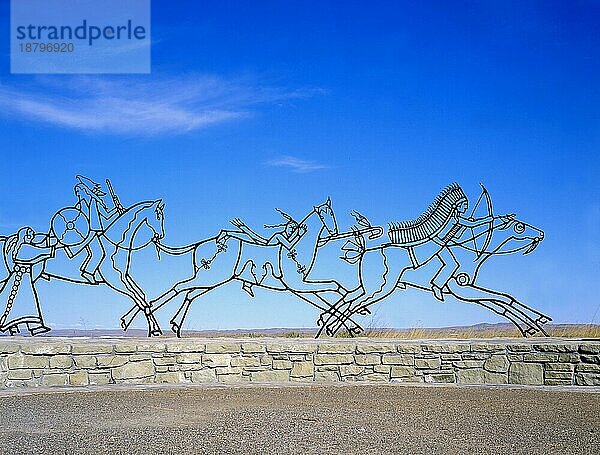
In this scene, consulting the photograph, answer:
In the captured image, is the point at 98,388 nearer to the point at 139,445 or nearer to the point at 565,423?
the point at 139,445

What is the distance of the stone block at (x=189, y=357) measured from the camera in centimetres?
1322

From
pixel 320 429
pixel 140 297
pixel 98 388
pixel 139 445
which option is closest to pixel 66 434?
pixel 139 445

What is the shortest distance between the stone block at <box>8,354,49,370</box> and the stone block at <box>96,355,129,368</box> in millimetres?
818

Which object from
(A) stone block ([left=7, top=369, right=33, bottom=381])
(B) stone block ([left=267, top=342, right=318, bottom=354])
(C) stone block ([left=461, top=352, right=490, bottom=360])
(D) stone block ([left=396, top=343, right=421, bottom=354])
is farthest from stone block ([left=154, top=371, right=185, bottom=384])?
(C) stone block ([left=461, top=352, right=490, bottom=360])

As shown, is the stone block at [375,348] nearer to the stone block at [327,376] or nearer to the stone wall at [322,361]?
the stone wall at [322,361]

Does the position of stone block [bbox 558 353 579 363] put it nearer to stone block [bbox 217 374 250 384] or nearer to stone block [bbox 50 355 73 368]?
stone block [bbox 217 374 250 384]

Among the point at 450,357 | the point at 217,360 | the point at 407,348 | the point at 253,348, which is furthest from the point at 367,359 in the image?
the point at 217,360

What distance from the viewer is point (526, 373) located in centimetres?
1317

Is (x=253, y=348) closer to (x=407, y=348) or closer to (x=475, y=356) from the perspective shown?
(x=407, y=348)

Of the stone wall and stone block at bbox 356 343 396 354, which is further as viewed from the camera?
stone block at bbox 356 343 396 354

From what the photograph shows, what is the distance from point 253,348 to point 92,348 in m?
2.53

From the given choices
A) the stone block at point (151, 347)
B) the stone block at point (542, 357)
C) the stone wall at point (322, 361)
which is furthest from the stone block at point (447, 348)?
the stone block at point (151, 347)

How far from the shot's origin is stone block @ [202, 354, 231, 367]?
1325cm

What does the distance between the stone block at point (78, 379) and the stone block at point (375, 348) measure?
4306 millimetres
